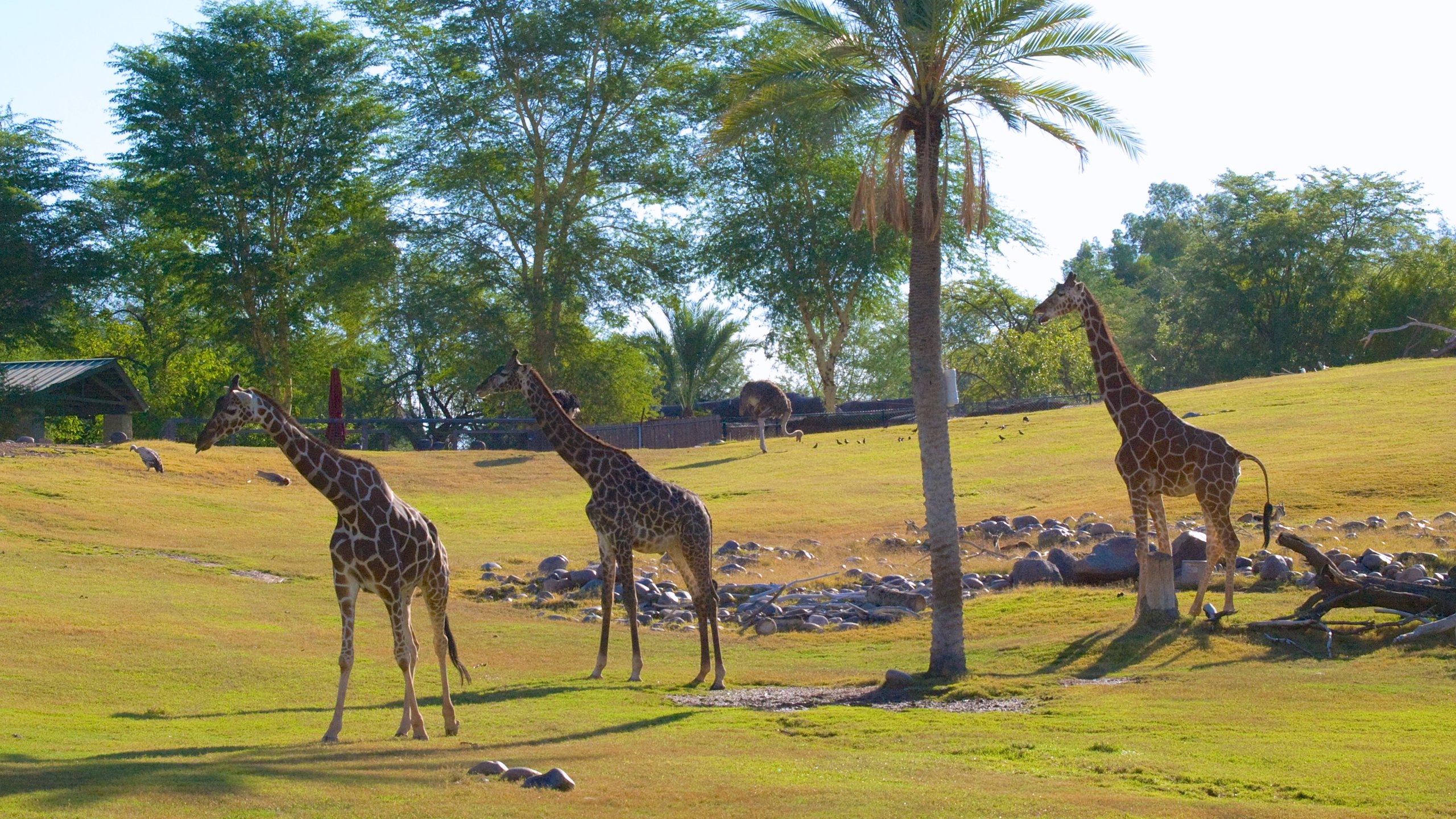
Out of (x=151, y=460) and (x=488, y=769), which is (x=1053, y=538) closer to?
(x=488, y=769)

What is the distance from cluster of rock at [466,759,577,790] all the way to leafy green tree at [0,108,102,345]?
4587cm

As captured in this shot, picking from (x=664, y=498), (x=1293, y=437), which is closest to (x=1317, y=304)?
(x=1293, y=437)

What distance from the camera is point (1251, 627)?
1816 cm

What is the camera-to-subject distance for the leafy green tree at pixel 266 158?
188 ft

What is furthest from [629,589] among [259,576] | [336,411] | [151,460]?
[336,411]

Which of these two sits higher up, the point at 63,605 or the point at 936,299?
the point at 936,299

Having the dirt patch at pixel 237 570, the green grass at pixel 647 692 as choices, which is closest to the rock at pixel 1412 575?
the green grass at pixel 647 692

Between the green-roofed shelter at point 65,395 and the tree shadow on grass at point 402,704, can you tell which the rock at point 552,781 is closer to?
the tree shadow on grass at point 402,704

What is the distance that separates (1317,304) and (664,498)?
60869 mm

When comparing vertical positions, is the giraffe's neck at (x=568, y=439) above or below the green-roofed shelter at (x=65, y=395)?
below

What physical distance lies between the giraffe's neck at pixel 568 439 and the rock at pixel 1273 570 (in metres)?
11.2

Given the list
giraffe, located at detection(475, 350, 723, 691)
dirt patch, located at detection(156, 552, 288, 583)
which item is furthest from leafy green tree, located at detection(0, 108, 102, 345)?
giraffe, located at detection(475, 350, 723, 691)

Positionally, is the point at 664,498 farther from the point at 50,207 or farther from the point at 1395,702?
the point at 50,207

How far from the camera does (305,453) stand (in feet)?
42.2
